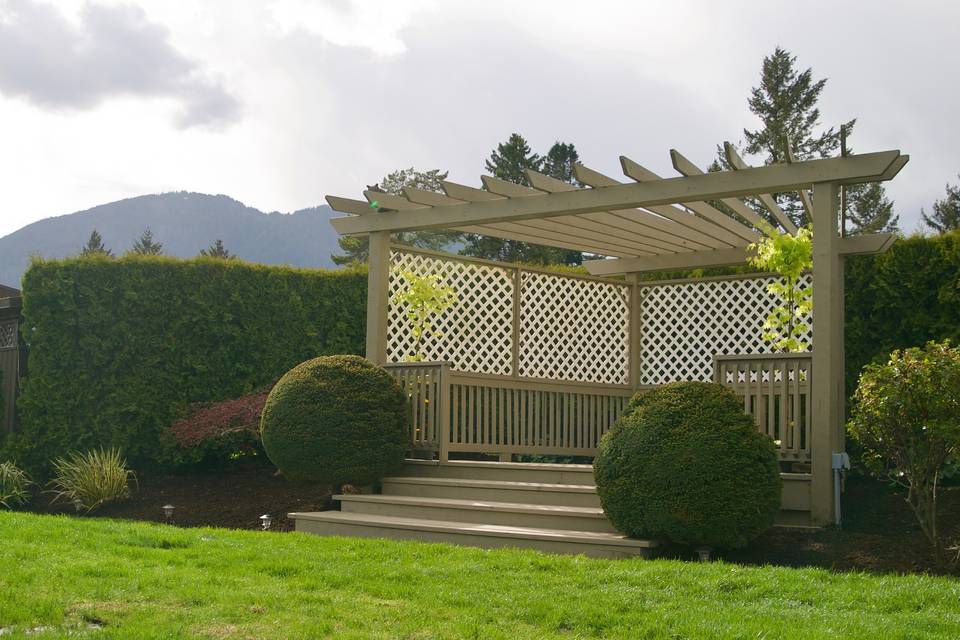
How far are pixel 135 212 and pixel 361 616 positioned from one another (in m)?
165

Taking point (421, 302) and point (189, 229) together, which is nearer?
point (421, 302)

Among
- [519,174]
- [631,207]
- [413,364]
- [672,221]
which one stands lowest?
[413,364]

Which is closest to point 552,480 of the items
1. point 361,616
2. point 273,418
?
point 273,418

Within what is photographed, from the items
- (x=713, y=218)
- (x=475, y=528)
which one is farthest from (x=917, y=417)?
(x=713, y=218)

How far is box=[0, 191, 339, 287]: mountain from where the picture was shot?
15325 cm

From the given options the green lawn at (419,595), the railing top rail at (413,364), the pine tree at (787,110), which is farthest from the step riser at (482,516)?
the pine tree at (787,110)

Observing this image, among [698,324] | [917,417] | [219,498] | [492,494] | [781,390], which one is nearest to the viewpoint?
[917,417]

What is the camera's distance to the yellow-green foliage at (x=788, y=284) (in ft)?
31.2

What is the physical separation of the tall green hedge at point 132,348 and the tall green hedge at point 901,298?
619cm

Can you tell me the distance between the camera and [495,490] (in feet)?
27.3

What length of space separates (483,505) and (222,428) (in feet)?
12.8

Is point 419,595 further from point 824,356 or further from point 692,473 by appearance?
point 824,356

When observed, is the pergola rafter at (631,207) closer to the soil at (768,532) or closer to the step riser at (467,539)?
the soil at (768,532)

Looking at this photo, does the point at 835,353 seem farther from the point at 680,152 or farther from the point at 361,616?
the point at 361,616
